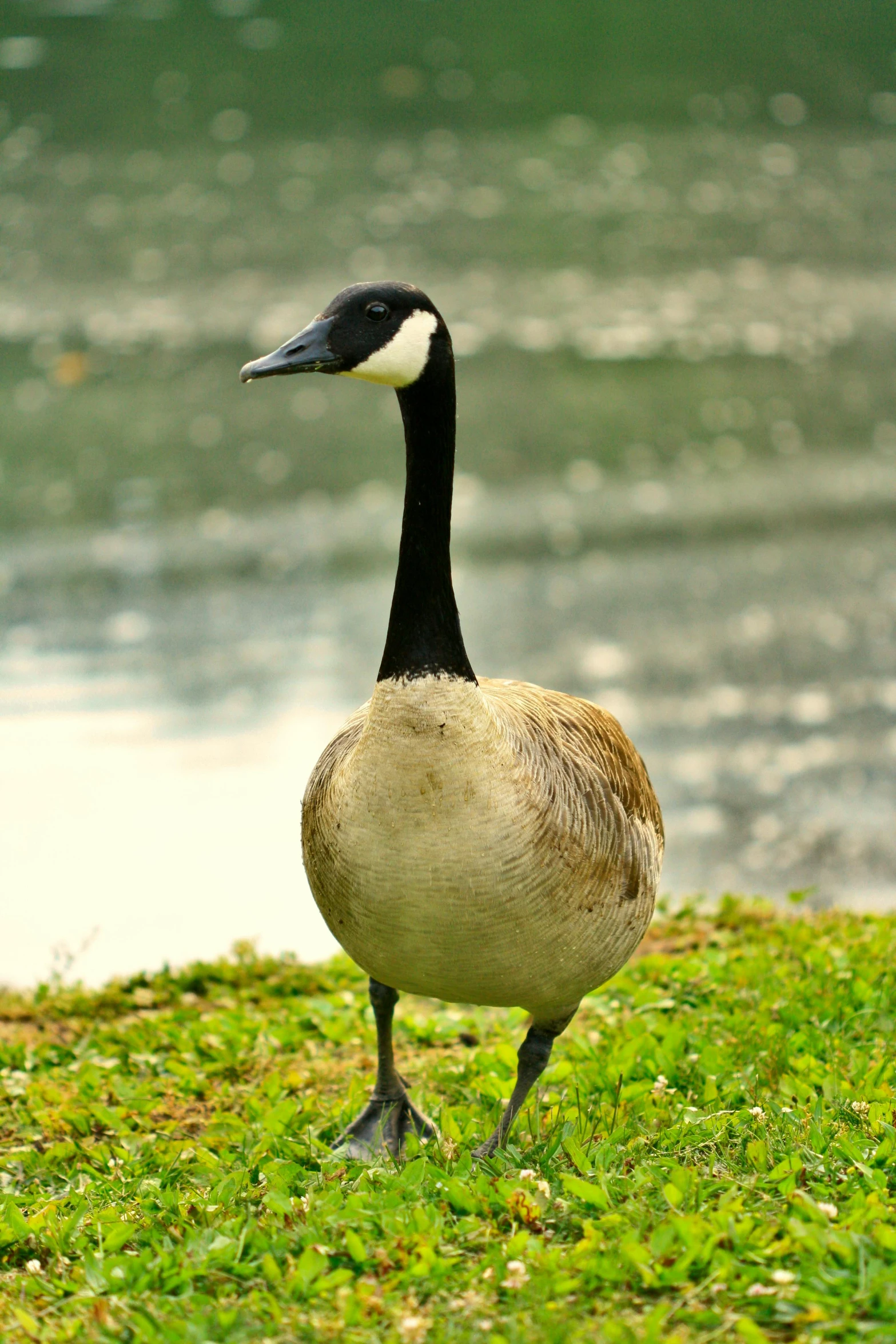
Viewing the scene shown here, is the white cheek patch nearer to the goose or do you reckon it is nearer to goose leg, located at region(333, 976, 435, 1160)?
the goose

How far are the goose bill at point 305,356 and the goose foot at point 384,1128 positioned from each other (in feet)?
5.92

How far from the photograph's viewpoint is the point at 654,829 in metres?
3.88

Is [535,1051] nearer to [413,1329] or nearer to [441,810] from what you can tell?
[441,810]

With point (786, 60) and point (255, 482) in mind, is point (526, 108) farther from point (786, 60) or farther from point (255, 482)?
point (255, 482)

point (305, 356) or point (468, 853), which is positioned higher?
point (305, 356)

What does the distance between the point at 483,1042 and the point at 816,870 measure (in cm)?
190

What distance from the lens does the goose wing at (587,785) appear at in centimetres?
328

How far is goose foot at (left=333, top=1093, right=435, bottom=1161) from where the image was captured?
362 cm

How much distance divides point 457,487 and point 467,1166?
278 inches

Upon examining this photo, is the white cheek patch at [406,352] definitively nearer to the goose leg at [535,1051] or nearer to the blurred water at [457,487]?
the goose leg at [535,1051]

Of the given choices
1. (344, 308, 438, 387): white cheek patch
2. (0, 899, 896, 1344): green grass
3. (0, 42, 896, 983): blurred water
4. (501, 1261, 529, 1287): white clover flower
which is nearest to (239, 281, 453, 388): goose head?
(344, 308, 438, 387): white cheek patch

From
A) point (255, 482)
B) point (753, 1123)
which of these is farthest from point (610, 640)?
point (753, 1123)

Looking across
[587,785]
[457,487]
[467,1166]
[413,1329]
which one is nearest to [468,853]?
[587,785]

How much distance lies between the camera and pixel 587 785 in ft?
11.2
